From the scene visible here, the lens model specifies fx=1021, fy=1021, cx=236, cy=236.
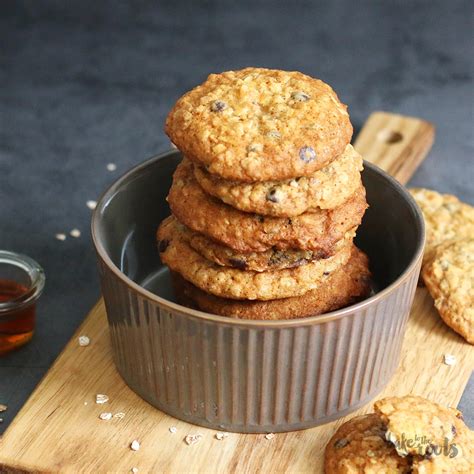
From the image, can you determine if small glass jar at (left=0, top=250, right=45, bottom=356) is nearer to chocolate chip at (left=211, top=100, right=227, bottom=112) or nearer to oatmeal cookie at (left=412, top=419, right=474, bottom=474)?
chocolate chip at (left=211, top=100, right=227, bottom=112)

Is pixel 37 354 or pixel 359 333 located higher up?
pixel 359 333

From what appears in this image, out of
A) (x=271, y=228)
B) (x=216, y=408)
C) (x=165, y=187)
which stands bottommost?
(x=216, y=408)

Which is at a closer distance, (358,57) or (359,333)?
(359,333)

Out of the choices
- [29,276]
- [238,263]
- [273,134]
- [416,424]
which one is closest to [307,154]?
[273,134]

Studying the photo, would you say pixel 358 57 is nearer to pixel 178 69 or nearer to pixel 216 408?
pixel 178 69

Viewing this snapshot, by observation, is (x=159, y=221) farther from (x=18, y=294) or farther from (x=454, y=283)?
(x=454, y=283)

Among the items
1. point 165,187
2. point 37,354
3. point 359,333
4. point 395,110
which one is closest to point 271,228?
point 359,333

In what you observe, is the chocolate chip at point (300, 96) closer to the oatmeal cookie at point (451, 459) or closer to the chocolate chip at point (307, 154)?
the chocolate chip at point (307, 154)

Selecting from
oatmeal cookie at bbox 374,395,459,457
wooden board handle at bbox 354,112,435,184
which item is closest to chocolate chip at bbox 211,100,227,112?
oatmeal cookie at bbox 374,395,459,457
